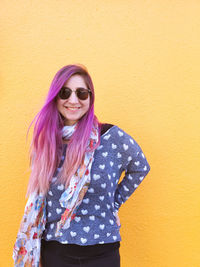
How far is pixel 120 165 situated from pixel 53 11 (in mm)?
1278

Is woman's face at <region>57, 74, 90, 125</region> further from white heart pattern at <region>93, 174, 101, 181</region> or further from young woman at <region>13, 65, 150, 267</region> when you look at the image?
white heart pattern at <region>93, 174, 101, 181</region>

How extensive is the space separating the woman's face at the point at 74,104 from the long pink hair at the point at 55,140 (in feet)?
0.10

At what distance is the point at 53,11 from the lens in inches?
74.8

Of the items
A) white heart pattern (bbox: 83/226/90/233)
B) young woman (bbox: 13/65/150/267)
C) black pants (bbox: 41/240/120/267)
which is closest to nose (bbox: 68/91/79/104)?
young woman (bbox: 13/65/150/267)

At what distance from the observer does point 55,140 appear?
5.11 feet

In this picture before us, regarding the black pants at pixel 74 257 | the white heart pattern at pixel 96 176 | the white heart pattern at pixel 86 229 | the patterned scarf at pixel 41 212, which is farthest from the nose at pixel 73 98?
the black pants at pixel 74 257

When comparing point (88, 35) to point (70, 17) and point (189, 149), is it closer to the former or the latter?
point (70, 17)

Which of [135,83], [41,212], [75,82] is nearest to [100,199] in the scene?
[41,212]

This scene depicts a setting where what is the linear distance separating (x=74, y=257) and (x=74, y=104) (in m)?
0.89

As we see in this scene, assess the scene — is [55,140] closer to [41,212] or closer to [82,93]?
[82,93]

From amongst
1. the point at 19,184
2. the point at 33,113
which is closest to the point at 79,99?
the point at 33,113

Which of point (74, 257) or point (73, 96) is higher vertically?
point (73, 96)

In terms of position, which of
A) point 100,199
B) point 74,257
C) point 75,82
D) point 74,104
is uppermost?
point 75,82

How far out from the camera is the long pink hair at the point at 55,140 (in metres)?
1.47
